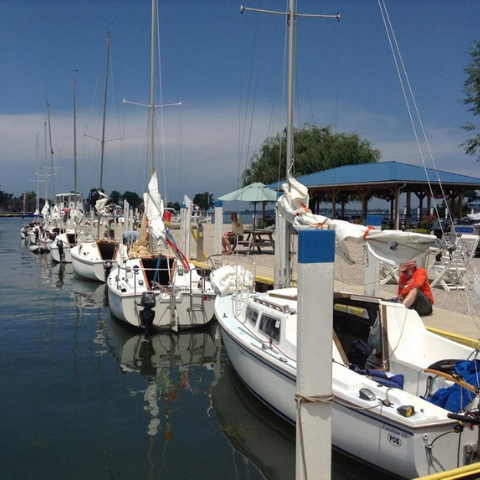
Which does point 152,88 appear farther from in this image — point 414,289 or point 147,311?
point 414,289

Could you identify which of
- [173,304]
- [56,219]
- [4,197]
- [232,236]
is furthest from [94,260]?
[4,197]

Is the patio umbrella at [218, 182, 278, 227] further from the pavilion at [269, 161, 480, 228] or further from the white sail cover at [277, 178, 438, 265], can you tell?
the white sail cover at [277, 178, 438, 265]

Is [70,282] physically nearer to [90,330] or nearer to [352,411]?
[90,330]

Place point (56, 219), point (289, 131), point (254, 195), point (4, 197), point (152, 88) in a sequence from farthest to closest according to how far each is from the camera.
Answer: point (4, 197), point (56, 219), point (254, 195), point (152, 88), point (289, 131)

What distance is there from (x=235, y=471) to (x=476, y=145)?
87.3 ft

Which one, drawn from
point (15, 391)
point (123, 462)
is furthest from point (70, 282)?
point (123, 462)

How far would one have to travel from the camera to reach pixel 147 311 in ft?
40.3

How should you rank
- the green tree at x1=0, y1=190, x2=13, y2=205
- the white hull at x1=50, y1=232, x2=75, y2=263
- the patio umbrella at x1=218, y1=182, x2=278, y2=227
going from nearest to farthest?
the patio umbrella at x1=218, y1=182, x2=278, y2=227
the white hull at x1=50, y1=232, x2=75, y2=263
the green tree at x1=0, y1=190, x2=13, y2=205

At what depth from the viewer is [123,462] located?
6.48 metres

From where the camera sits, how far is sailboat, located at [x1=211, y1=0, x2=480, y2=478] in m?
5.19

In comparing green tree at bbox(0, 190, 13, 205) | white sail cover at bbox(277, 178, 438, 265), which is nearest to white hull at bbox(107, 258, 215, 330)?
white sail cover at bbox(277, 178, 438, 265)

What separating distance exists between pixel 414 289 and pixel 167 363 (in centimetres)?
498

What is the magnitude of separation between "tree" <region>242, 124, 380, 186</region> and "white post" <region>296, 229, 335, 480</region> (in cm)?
3551

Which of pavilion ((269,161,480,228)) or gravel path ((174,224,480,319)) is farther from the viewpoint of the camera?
pavilion ((269,161,480,228))
